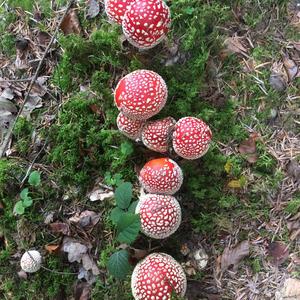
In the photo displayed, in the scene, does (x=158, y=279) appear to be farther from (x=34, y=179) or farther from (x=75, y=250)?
(x=34, y=179)

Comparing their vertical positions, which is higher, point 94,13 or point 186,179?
point 94,13

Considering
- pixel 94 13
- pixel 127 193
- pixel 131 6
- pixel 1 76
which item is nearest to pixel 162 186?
pixel 127 193

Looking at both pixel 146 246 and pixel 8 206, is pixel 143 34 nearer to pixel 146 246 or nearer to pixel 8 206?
pixel 146 246

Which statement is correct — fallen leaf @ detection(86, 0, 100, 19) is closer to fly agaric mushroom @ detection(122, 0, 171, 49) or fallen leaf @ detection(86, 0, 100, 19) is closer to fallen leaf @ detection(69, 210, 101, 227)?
fly agaric mushroom @ detection(122, 0, 171, 49)

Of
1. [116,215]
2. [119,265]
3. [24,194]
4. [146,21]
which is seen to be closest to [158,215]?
[116,215]

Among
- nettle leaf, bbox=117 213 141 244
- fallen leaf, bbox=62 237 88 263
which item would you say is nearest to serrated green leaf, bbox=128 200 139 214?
nettle leaf, bbox=117 213 141 244
